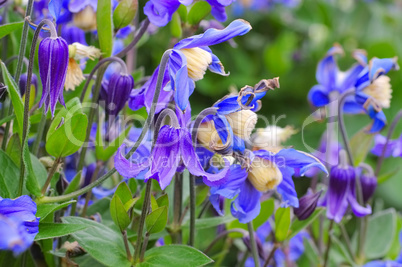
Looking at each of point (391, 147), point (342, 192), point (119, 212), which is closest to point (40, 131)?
point (119, 212)

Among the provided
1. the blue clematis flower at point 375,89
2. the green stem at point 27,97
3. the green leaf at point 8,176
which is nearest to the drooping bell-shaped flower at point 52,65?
the green stem at point 27,97

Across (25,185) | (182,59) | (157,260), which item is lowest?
(157,260)

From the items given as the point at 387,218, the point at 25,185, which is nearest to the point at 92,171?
the point at 25,185

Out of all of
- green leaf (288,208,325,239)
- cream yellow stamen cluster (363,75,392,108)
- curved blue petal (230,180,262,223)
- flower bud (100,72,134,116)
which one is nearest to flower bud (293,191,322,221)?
green leaf (288,208,325,239)

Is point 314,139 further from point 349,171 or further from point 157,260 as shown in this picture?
A: point 157,260

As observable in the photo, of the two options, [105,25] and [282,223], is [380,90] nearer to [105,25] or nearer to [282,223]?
[282,223]

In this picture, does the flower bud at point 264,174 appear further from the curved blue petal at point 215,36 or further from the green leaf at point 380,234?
the green leaf at point 380,234
